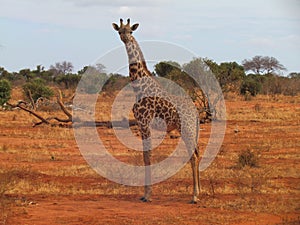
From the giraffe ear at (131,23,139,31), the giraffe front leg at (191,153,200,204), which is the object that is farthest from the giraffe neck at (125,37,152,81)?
the giraffe front leg at (191,153,200,204)

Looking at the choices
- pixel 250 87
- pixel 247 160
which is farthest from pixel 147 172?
pixel 250 87

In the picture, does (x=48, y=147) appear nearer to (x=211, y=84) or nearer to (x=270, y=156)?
(x=270, y=156)

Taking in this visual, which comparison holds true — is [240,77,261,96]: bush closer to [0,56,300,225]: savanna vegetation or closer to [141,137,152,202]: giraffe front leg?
[0,56,300,225]: savanna vegetation

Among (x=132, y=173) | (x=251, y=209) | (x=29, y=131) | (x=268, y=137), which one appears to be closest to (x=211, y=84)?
(x=268, y=137)

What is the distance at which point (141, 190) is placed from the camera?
32.1 feet

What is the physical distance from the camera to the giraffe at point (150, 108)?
9.09 m

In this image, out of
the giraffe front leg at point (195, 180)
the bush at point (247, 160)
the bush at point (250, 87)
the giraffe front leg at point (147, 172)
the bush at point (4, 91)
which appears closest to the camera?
the giraffe front leg at point (195, 180)

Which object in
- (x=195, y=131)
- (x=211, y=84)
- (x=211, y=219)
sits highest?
(x=211, y=84)

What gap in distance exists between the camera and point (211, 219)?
7.56 m

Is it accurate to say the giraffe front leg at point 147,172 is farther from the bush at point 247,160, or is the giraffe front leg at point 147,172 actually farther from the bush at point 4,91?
the bush at point 4,91

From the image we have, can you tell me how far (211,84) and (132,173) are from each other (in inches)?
560

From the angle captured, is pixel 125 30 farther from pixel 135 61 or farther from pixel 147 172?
pixel 147 172

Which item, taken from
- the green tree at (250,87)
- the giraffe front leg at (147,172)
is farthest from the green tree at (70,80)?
the giraffe front leg at (147,172)

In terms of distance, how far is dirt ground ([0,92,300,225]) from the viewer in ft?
25.1
